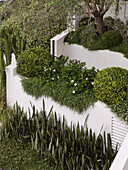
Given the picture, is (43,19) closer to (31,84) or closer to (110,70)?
(31,84)

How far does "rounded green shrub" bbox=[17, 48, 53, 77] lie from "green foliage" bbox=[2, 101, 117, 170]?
1007mm

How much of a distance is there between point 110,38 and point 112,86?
3.95 meters

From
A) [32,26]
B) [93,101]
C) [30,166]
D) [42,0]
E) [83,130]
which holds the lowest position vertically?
[30,166]

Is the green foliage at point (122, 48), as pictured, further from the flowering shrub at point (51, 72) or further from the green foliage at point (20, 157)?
the green foliage at point (20, 157)

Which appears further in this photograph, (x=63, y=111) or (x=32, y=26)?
(x=32, y=26)

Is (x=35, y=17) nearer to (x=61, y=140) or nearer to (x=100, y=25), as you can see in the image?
(x=100, y=25)

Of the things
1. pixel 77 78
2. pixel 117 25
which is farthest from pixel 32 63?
pixel 117 25

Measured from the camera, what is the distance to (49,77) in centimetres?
643

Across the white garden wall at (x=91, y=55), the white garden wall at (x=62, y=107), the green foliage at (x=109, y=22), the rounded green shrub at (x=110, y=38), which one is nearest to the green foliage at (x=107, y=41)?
the rounded green shrub at (x=110, y=38)

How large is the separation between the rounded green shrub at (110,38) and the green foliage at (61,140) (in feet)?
12.1

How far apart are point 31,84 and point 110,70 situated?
214 centimetres

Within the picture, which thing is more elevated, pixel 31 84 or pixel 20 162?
pixel 31 84

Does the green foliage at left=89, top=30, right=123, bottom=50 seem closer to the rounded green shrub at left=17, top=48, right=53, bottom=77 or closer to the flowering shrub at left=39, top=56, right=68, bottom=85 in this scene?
the flowering shrub at left=39, top=56, right=68, bottom=85

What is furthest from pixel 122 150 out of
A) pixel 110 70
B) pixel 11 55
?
pixel 11 55
